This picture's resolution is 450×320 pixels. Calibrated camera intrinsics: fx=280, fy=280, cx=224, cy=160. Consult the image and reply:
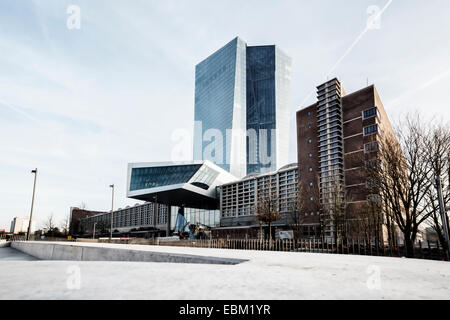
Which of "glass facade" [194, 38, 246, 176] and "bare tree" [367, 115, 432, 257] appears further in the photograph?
"glass facade" [194, 38, 246, 176]

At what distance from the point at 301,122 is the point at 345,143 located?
41.8 feet

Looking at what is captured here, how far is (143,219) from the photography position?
10412 cm

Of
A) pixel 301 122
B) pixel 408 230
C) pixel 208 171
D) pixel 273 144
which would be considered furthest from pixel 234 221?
pixel 273 144

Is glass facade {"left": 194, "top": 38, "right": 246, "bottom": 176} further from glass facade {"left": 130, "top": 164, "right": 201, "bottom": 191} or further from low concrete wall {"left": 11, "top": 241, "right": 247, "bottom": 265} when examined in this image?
low concrete wall {"left": 11, "top": 241, "right": 247, "bottom": 265}

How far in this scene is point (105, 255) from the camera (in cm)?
1256

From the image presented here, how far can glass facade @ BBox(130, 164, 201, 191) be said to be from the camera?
6461 cm

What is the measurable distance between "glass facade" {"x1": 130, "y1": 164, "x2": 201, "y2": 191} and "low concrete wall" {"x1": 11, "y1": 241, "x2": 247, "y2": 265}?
136 feet

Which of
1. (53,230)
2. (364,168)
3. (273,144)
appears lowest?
(53,230)

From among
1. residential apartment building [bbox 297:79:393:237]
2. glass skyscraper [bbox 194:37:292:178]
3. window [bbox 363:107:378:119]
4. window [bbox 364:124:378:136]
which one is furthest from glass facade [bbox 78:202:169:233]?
glass skyscraper [bbox 194:37:292:178]

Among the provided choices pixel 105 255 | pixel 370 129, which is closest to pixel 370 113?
pixel 370 129

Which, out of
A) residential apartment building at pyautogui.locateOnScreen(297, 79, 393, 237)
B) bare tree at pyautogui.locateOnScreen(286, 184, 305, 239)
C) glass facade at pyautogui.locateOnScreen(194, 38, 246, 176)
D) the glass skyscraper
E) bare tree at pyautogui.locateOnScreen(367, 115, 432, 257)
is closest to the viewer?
bare tree at pyautogui.locateOnScreen(367, 115, 432, 257)

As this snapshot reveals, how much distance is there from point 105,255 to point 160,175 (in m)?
54.0
